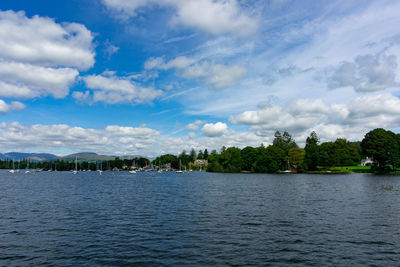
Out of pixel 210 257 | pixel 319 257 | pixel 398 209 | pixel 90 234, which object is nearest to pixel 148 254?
pixel 210 257

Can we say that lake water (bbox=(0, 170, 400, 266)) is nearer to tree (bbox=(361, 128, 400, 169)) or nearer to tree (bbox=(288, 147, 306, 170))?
tree (bbox=(361, 128, 400, 169))

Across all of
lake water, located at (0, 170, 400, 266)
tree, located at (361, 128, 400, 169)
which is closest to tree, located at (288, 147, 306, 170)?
tree, located at (361, 128, 400, 169)

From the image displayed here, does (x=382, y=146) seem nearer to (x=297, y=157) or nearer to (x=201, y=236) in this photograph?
(x=297, y=157)

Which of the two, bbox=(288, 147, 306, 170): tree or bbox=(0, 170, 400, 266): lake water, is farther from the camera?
bbox=(288, 147, 306, 170): tree

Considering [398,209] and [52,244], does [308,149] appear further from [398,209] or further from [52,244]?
[52,244]

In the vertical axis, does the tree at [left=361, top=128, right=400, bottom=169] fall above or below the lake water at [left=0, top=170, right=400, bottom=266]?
above

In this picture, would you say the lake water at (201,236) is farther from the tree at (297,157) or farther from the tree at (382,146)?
the tree at (297,157)

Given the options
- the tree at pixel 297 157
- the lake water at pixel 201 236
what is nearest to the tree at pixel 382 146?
the tree at pixel 297 157

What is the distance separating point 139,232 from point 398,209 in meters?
39.5

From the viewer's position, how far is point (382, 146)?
5930 inches

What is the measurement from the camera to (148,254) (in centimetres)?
2134

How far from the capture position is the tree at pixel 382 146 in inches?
5832

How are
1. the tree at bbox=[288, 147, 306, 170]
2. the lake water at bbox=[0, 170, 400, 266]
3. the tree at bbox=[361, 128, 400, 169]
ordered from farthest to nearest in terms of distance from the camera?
the tree at bbox=[288, 147, 306, 170]
the tree at bbox=[361, 128, 400, 169]
the lake water at bbox=[0, 170, 400, 266]

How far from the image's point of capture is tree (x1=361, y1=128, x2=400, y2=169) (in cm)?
14812
